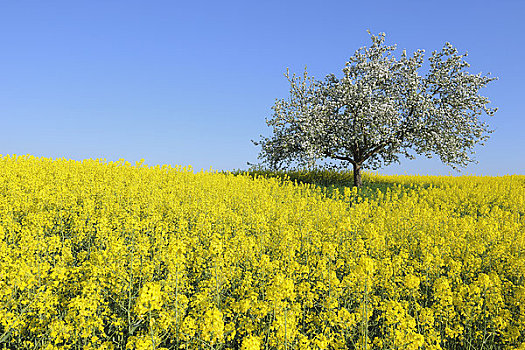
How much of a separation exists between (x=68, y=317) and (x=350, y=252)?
6509 millimetres

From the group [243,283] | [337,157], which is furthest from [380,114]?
[243,283]

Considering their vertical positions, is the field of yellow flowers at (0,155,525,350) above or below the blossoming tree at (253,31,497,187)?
below

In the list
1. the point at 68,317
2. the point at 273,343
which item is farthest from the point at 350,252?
the point at 68,317

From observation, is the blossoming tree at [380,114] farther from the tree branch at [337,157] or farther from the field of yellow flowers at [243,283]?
the field of yellow flowers at [243,283]

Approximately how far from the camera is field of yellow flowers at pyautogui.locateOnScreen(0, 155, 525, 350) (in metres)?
4.74

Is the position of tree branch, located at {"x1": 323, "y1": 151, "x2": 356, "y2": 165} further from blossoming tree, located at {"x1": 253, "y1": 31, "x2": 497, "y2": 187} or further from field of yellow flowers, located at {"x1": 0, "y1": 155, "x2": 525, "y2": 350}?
field of yellow flowers, located at {"x1": 0, "y1": 155, "x2": 525, "y2": 350}

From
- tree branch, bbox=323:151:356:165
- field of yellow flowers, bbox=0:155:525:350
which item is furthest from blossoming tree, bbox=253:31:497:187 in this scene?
field of yellow flowers, bbox=0:155:525:350

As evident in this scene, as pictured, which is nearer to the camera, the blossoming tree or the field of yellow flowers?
the field of yellow flowers

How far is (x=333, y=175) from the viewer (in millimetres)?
32125

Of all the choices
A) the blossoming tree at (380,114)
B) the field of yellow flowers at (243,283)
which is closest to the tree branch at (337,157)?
the blossoming tree at (380,114)

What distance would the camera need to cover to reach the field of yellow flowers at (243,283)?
15.5 feet

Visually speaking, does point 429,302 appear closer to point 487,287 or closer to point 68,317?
point 487,287

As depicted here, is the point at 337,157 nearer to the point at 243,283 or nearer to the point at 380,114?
the point at 380,114

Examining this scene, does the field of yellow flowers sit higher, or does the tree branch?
the tree branch
